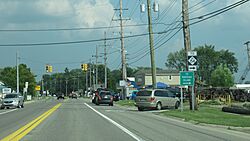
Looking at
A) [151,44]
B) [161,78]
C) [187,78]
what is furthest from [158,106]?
[161,78]

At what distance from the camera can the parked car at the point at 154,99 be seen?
33.9m

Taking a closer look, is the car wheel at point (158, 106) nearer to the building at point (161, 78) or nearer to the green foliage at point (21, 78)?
the building at point (161, 78)

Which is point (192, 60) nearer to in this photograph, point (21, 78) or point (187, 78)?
point (187, 78)

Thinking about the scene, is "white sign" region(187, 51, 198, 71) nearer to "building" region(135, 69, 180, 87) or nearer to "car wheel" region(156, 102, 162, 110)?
"car wheel" region(156, 102, 162, 110)

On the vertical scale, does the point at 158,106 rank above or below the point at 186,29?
below

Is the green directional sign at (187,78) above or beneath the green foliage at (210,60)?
beneath

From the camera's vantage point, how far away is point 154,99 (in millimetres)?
33938

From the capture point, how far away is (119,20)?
6194cm

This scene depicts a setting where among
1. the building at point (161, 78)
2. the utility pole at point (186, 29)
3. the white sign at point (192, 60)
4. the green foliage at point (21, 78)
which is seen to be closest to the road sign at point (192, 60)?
the white sign at point (192, 60)

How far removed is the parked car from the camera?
33906 millimetres

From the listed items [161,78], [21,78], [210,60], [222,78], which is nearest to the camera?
[222,78]

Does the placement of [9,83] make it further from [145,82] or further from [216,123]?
[216,123]

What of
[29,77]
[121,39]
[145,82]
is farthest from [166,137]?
[29,77]

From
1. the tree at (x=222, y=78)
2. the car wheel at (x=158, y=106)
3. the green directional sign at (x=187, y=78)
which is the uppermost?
the tree at (x=222, y=78)
